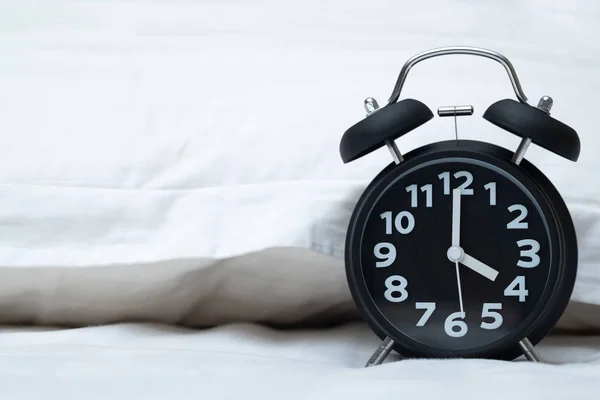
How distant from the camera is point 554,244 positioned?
2.32 ft

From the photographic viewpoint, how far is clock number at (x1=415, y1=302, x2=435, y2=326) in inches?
29.2

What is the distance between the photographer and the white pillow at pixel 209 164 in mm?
805

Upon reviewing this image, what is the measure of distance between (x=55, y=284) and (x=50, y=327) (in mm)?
67

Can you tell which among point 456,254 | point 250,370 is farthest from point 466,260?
point 250,370

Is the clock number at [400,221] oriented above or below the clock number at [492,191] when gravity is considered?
below

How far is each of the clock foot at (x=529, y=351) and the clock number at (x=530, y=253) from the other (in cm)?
6

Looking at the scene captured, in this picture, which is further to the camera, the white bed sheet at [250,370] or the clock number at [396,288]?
the clock number at [396,288]

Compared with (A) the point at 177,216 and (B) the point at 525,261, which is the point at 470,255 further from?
(A) the point at 177,216

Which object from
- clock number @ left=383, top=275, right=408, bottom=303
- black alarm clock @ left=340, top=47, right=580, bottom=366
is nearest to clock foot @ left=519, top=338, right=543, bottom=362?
black alarm clock @ left=340, top=47, right=580, bottom=366

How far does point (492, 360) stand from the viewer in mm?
668

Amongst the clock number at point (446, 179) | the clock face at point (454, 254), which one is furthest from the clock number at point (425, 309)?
the clock number at point (446, 179)

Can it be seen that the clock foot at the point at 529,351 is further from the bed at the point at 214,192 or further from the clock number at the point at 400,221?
the clock number at the point at 400,221

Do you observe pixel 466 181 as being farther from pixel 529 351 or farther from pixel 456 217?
pixel 529 351

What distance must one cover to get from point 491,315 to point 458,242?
7 centimetres
